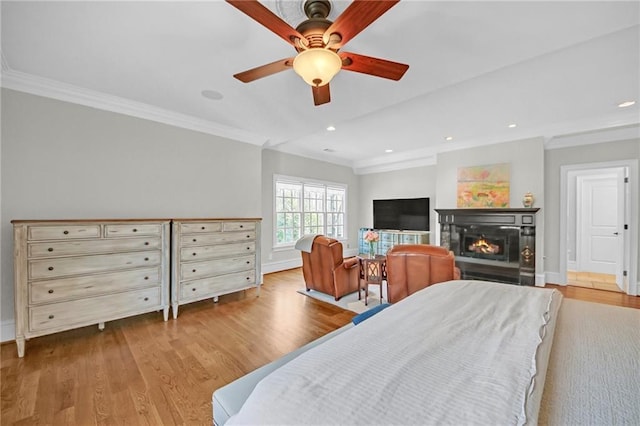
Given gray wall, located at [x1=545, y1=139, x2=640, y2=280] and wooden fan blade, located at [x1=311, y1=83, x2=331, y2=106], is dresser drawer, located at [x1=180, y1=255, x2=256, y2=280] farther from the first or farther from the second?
gray wall, located at [x1=545, y1=139, x2=640, y2=280]

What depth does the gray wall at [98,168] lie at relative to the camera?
8.36ft

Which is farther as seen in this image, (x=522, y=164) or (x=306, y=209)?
(x=306, y=209)

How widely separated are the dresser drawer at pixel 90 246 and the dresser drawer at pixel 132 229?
57 mm

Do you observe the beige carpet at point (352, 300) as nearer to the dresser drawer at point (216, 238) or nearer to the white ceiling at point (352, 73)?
the dresser drawer at point (216, 238)

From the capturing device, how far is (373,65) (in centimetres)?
179

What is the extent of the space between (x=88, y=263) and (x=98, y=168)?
1166 millimetres

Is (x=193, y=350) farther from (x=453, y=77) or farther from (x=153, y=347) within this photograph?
(x=453, y=77)

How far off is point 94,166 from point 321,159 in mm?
4495

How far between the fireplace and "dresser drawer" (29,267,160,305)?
5.11m

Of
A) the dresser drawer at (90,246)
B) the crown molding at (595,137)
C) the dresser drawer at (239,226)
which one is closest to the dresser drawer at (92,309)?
the dresser drawer at (90,246)

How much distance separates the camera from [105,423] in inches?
60.1

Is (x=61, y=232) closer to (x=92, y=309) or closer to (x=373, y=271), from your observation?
(x=92, y=309)

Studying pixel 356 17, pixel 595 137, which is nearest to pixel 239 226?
pixel 356 17

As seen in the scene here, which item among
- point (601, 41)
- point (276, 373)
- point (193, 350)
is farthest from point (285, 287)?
point (601, 41)
